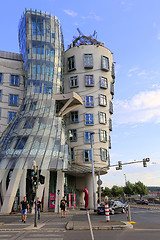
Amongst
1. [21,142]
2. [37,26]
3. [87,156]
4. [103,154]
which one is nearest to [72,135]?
[87,156]

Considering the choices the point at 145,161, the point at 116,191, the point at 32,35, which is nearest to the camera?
the point at 145,161

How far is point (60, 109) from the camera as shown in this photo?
41750 millimetres

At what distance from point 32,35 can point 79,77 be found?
11188 millimetres

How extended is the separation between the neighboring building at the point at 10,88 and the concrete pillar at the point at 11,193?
12655mm

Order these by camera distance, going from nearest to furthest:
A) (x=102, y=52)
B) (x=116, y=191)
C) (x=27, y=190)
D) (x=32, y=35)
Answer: (x=27, y=190) → (x=32, y=35) → (x=102, y=52) → (x=116, y=191)

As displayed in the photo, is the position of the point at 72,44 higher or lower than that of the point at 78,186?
higher

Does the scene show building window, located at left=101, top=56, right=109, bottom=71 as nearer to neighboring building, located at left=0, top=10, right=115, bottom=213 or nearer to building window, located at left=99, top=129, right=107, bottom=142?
neighboring building, located at left=0, top=10, right=115, bottom=213

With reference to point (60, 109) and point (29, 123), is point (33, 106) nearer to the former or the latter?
point (29, 123)

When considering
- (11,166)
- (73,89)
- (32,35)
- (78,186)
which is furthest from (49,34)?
(78,186)

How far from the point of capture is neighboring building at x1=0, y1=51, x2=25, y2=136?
42469 millimetres

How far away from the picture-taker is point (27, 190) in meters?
33.6

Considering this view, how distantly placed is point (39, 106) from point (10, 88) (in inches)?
343

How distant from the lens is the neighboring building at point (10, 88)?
42.5 meters

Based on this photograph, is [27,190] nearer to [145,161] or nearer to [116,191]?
[145,161]
